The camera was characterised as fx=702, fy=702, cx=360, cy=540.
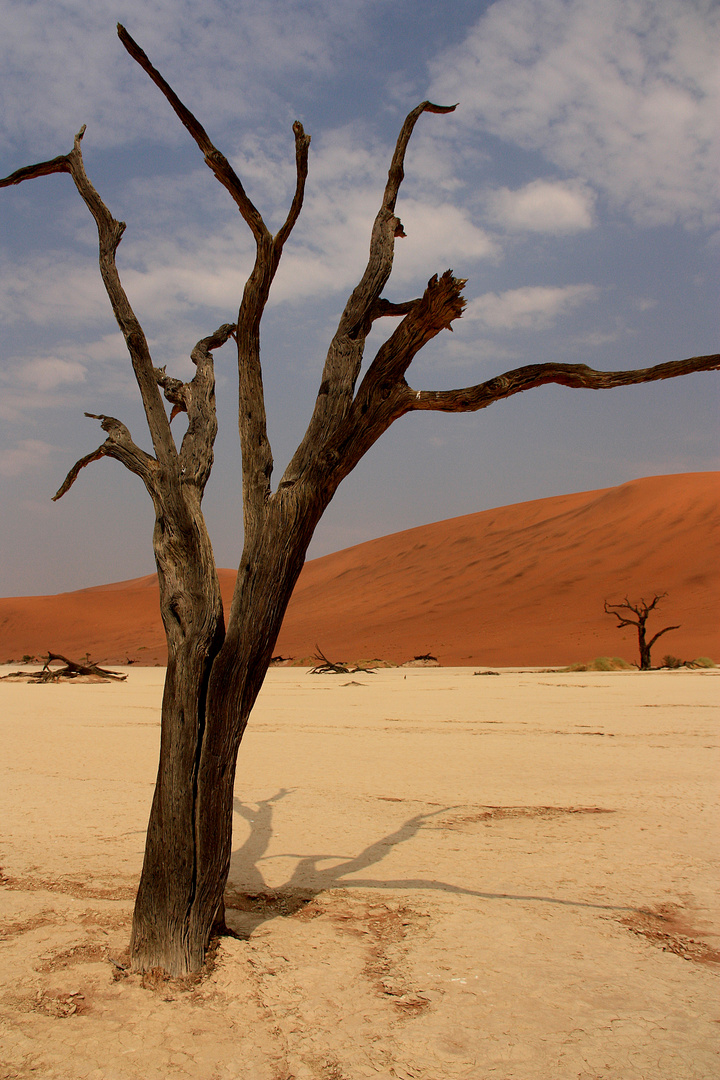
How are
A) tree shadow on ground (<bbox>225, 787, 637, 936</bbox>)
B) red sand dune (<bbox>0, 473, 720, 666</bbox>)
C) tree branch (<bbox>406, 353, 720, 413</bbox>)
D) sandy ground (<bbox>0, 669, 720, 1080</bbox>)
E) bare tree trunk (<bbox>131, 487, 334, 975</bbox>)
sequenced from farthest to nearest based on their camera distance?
red sand dune (<bbox>0, 473, 720, 666</bbox>) → tree shadow on ground (<bbox>225, 787, 637, 936</bbox>) → tree branch (<bbox>406, 353, 720, 413</bbox>) → bare tree trunk (<bbox>131, 487, 334, 975</bbox>) → sandy ground (<bbox>0, 669, 720, 1080</bbox>)

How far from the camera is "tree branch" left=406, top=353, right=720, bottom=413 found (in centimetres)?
308

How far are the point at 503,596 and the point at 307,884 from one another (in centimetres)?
3852

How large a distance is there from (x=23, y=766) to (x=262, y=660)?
5653 millimetres

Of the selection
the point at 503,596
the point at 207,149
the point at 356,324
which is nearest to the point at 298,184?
the point at 207,149

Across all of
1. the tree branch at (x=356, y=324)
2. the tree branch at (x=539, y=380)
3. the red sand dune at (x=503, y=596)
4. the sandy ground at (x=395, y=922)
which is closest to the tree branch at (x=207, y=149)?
the tree branch at (x=356, y=324)

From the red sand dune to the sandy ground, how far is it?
21.2 metres

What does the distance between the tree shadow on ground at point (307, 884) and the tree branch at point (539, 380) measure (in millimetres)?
2578

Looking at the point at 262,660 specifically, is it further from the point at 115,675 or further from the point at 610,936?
the point at 115,675

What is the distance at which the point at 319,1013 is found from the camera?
2.58 meters

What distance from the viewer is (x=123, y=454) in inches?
135

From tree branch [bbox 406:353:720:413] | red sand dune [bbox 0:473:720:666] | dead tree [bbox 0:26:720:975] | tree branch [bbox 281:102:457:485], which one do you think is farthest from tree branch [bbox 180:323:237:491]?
red sand dune [bbox 0:473:720:666]

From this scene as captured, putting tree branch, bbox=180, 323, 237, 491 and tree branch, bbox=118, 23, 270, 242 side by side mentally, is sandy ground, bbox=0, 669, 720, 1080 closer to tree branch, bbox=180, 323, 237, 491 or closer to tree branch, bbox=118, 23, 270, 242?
tree branch, bbox=180, 323, 237, 491

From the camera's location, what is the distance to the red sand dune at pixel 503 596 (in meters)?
30.8

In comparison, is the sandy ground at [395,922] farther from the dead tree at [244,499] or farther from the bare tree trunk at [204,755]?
the dead tree at [244,499]
